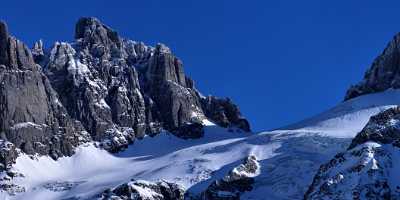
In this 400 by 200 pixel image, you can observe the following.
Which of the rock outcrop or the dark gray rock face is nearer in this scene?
the rock outcrop

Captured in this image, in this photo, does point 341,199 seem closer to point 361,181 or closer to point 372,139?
point 361,181

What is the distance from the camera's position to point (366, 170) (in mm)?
185125

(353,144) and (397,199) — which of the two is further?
(353,144)

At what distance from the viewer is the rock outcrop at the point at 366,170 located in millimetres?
180875

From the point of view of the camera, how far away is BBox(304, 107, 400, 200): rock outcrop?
593 feet

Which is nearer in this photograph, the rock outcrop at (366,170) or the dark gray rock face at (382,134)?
the rock outcrop at (366,170)

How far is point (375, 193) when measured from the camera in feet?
590

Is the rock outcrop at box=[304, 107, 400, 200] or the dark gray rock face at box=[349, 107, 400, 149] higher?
the dark gray rock face at box=[349, 107, 400, 149]

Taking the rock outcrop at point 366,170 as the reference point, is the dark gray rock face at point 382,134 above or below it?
above

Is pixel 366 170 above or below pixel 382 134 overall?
below

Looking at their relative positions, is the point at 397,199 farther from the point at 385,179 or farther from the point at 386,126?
the point at 386,126

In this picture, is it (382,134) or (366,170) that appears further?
(382,134)

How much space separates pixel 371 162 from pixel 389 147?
7.74m

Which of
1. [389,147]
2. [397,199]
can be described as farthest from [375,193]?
[389,147]
